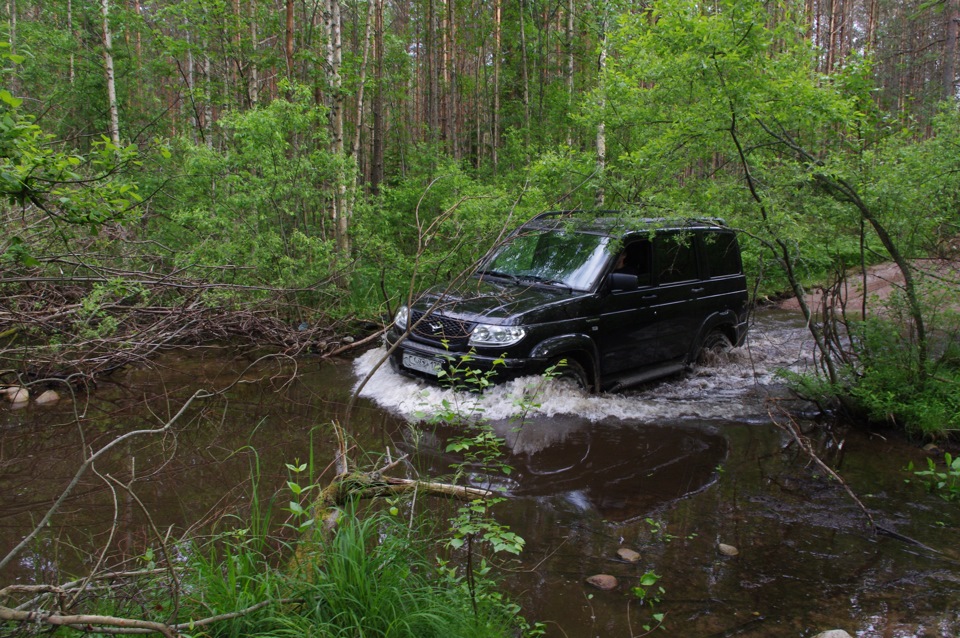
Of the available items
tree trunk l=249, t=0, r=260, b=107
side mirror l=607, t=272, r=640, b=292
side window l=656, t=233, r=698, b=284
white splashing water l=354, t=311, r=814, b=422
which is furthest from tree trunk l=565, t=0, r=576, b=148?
side mirror l=607, t=272, r=640, b=292

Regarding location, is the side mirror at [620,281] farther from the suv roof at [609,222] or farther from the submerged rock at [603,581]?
the submerged rock at [603,581]

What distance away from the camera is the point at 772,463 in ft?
17.5

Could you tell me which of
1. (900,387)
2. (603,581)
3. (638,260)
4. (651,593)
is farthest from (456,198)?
(651,593)

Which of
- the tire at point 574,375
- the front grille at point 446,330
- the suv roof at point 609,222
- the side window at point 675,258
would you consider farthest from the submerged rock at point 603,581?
the side window at point 675,258

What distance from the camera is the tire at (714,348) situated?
787 cm

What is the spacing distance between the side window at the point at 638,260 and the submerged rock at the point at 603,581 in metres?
3.91

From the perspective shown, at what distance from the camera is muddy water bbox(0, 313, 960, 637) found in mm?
3279

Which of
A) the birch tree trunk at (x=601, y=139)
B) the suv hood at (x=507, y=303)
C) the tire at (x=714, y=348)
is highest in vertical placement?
the birch tree trunk at (x=601, y=139)

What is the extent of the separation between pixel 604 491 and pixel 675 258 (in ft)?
11.6

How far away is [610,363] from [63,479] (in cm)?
512

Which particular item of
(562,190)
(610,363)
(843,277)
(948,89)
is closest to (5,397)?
(610,363)

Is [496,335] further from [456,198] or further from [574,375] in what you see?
[456,198]

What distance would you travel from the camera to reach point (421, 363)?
6.23 m

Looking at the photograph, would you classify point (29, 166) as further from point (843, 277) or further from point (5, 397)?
point (843, 277)
